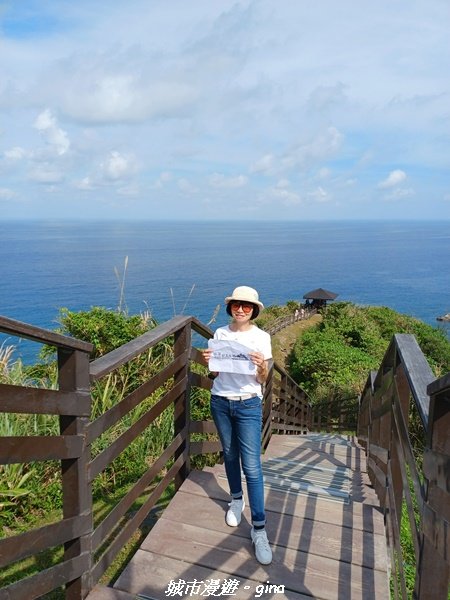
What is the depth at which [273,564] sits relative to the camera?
277 centimetres

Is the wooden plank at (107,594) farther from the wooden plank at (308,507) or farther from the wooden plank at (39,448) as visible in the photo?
the wooden plank at (308,507)

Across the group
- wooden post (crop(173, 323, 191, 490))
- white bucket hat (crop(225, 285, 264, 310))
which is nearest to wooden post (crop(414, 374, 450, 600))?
white bucket hat (crop(225, 285, 264, 310))

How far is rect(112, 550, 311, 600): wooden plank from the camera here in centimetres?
251

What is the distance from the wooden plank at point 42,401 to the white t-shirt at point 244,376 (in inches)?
41.0

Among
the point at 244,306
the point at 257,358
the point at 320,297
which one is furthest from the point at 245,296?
the point at 320,297

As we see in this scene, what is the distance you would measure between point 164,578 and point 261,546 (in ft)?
1.87

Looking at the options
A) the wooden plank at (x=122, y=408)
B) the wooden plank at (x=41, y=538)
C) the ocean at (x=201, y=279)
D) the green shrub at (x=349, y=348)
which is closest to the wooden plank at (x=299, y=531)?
the wooden plank at (x=41, y=538)

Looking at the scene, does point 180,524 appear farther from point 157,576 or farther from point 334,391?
point 334,391

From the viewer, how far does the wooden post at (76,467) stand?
212 cm

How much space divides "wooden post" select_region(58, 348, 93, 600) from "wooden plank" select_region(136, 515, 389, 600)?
65cm

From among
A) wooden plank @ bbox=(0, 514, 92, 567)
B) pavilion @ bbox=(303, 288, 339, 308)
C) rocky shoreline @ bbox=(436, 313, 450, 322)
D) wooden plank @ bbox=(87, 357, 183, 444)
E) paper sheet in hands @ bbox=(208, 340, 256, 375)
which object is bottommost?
rocky shoreline @ bbox=(436, 313, 450, 322)

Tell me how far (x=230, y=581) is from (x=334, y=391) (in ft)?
58.3

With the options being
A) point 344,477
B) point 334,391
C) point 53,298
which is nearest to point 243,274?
point 53,298

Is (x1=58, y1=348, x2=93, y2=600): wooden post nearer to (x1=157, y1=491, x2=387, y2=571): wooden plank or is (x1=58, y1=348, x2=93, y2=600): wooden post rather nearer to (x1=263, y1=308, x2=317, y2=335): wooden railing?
(x1=157, y1=491, x2=387, y2=571): wooden plank
